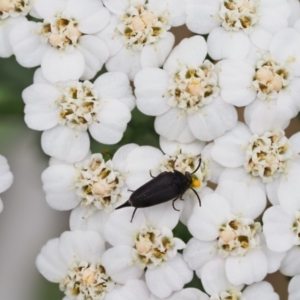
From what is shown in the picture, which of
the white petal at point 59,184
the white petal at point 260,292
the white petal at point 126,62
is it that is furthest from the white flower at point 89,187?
the white petal at point 260,292

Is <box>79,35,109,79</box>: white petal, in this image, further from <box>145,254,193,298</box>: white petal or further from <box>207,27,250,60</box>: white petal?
<box>145,254,193,298</box>: white petal

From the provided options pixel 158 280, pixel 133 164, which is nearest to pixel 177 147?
pixel 133 164

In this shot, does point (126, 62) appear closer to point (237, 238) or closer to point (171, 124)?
point (171, 124)

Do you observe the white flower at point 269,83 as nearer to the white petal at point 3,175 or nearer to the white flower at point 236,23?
the white flower at point 236,23

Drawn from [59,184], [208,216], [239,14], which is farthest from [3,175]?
[239,14]

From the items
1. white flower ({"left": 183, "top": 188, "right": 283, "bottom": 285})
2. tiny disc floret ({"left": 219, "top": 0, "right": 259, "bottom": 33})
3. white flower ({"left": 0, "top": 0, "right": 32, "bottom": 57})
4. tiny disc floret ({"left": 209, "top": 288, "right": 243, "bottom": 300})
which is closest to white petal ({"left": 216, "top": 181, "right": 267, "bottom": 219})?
white flower ({"left": 183, "top": 188, "right": 283, "bottom": 285})
